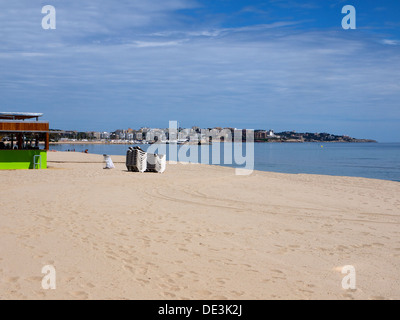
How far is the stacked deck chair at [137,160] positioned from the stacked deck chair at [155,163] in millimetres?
214

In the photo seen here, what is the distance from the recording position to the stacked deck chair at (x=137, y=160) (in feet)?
69.2

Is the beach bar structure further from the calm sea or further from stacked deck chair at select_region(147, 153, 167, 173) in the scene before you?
the calm sea

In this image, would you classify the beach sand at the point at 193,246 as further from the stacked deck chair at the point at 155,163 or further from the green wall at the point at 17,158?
the green wall at the point at 17,158

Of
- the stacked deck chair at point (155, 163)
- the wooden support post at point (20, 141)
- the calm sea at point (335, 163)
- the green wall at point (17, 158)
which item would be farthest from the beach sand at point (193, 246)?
the calm sea at point (335, 163)

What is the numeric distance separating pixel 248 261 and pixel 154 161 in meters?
15.9

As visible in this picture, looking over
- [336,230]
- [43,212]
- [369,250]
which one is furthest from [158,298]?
[43,212]

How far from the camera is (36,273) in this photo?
486 cm

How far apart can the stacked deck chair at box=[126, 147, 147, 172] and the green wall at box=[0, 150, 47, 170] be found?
4.72m

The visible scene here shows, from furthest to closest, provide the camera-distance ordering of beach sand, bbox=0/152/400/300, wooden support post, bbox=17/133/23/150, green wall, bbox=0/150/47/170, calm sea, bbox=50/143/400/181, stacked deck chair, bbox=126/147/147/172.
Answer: calm sea, bbox=50/143/400/181, wooden support post, bbox=17/133/23/150, stacked deck chair, bbox=126/147/147/172, green wall, bbox=0/150/47/170, beach sand, bbox=0/152/400/300

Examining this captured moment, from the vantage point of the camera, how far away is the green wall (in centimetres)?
2084

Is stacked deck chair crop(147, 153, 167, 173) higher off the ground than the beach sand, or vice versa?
stacked deck chair crop(147, 153, 167, 173)

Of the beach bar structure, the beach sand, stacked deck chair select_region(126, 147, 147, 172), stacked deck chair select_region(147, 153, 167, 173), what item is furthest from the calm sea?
the beach sand
